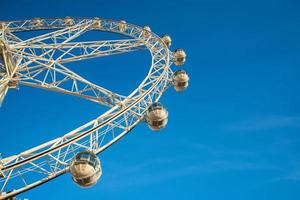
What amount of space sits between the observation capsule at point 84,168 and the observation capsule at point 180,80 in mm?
7154

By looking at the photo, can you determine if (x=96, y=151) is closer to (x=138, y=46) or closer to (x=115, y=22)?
(x=138, y=46)

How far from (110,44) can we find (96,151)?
26.9ft

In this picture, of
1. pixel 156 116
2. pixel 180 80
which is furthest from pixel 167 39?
pixel 156 116

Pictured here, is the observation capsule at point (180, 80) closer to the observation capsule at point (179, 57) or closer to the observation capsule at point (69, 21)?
the observation capsule at point (179, 57)

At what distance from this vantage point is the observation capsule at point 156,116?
524 inches

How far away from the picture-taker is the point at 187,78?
701 inches

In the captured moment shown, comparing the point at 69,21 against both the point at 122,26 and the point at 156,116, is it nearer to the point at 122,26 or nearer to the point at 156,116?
the point at 122,26

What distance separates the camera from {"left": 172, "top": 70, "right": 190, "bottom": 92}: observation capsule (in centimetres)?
1725

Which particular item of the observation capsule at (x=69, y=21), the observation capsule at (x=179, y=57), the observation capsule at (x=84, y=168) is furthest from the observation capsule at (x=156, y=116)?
the observation capsule at (x=69, y=21)

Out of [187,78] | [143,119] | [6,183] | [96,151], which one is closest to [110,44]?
[187,78]

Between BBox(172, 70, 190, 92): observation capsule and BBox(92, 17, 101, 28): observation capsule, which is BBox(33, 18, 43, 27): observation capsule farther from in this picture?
BBox(172, 70, 190, 92): observation capsule

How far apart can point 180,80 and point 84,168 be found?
25.4 ft

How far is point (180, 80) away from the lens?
683 inches

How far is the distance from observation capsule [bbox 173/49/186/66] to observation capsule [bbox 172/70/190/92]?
8.20 feet
